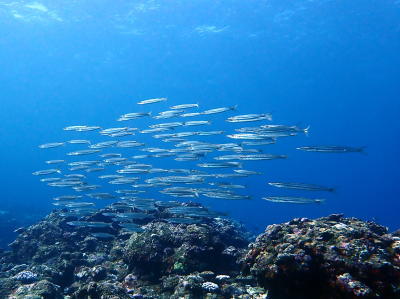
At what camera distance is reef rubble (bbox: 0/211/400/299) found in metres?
5.46

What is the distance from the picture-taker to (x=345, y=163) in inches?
5241

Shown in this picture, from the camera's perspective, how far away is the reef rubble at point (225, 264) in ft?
17.9

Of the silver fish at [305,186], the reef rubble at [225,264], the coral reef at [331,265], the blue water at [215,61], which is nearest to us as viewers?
the coral reef at [331,265]

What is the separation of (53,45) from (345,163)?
111643mm

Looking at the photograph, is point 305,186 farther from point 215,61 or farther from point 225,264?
point 215,61

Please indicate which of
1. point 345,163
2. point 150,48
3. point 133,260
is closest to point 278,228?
point 133,260

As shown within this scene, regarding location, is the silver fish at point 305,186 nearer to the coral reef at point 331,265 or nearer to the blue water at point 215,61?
the coral reef at point 331,265

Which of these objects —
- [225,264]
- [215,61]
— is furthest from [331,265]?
[215,61]

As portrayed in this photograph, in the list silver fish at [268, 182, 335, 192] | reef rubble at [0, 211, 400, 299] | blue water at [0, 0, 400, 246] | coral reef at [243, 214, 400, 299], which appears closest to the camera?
coral reef at [243, 214, 400, 299]

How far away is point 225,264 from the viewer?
Answer: 9.39m

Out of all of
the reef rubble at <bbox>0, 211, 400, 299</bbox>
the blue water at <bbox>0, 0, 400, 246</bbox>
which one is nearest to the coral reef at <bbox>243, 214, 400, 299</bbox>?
the reef rubble at <bbox>0, 211, 400, 299</bbox>

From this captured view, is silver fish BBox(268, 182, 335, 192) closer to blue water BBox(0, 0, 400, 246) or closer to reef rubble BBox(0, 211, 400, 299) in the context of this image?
reef rubble BBox(0, 211, 400, 299)

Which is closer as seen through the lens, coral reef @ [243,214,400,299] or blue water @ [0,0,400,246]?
coral reef @ [243,214,400,299]

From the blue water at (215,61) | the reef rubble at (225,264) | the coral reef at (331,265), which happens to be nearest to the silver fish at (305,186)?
the reef rubble at (225,264)
